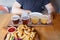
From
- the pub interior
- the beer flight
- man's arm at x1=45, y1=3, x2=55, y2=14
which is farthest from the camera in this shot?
man's arm at x1=45, y1=3, x2=55, y2=14

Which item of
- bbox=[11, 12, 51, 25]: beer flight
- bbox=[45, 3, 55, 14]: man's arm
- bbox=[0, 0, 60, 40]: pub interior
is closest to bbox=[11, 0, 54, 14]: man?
bbox=[45, 3, 55, 14]: man's arm

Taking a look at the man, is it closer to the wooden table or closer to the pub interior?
the pub interior

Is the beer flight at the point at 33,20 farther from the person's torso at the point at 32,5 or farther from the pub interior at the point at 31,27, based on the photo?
the person's torso at the point at 32,5

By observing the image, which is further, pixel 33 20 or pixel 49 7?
pixel 49 7

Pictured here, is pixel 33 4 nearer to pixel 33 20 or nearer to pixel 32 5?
pixel 32 5

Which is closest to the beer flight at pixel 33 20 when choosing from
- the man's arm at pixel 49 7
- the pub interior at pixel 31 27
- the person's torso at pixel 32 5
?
the pub interior at pixel 31 27

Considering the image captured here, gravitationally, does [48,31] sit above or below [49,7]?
below

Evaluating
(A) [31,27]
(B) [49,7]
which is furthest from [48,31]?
(B) [49,7]

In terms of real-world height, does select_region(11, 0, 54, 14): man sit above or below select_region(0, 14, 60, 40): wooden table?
above

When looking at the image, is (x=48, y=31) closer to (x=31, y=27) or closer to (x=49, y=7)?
(x=31, y=27)

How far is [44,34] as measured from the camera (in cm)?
127

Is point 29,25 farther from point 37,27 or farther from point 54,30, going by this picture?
point 54,30

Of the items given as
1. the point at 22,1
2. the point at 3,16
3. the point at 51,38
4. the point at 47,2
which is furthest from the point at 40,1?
the point at 51,38

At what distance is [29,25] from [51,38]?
27cm
